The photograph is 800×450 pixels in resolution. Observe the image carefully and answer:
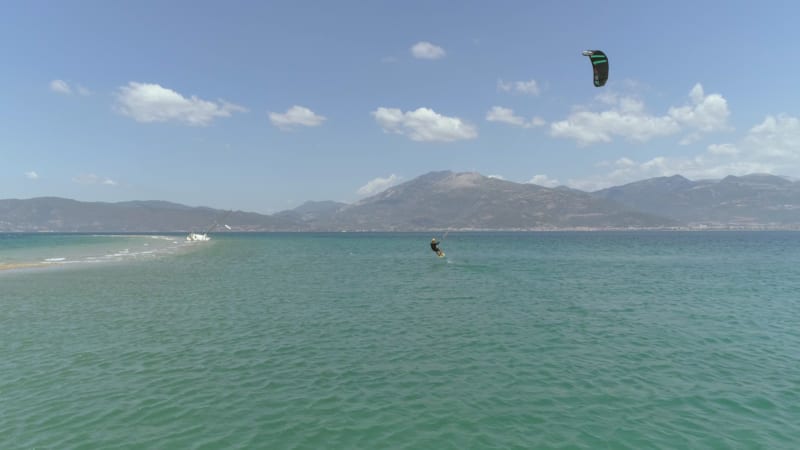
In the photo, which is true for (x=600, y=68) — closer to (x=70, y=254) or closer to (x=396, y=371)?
(x=396, y=371)

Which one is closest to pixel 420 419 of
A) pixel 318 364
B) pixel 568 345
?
pixel 318 364

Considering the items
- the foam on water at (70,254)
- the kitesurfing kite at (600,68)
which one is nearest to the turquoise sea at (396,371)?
the kitesurfing kite at (600,68)

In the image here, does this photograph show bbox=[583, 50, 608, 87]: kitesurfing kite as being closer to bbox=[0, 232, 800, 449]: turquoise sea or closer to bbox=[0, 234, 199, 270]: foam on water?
bbox=[0, 232, 800, 449]: turquoise sea

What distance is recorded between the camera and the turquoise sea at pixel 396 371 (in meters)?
13.5

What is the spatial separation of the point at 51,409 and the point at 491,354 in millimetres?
18719

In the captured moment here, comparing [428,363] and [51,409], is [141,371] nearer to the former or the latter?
[51,409]

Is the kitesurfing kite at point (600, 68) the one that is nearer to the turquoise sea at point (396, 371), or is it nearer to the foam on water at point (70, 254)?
the turquoise sea at point (396, 371)

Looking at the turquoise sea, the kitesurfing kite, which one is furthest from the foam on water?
the kitesurfing kite

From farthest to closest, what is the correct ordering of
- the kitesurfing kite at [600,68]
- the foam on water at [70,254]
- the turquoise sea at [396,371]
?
the foam on water at [70,254], the kitesurfing kite at [600,68], the turquoise sea at [396,371]

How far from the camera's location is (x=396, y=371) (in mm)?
19047

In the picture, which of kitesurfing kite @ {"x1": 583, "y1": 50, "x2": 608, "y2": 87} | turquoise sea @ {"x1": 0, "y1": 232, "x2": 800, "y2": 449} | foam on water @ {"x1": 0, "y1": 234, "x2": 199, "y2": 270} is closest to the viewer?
turquoise sea @ {"x1": 0, "y1": 232, "x2": 800, "y2": 449}

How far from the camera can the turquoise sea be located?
1348cm

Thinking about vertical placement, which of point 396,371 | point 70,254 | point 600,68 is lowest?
point 396,371

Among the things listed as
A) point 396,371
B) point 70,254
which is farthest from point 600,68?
point 70,254
